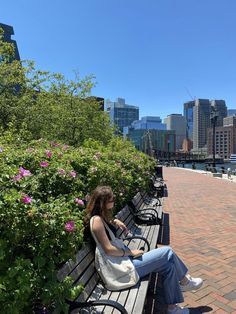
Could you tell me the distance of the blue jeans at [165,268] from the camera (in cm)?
388

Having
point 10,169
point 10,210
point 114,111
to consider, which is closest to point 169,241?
point 10,169

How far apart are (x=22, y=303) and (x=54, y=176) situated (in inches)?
88.5

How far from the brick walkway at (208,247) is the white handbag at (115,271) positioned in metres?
1.15

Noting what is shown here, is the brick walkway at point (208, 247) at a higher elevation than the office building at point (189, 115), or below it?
below

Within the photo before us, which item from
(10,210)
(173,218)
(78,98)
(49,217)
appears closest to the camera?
(10,210)

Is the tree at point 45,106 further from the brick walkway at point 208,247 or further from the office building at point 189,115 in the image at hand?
the office building at point 189,115

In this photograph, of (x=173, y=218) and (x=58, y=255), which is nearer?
(x=58, y=255)

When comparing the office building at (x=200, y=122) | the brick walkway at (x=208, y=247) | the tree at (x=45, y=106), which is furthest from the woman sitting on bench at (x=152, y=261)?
the office building at (x=200, y=122)

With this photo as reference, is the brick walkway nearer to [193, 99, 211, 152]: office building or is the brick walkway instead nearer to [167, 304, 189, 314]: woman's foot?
[167, 304, 189, 314]: woman's foot

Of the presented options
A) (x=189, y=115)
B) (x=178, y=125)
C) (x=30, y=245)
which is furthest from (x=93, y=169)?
(x=178, y=125)

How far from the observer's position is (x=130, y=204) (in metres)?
7.27

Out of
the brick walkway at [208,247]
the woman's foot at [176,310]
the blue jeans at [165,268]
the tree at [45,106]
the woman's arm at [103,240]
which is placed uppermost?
the tree at [45,106]

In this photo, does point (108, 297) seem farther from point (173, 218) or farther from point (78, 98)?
point (78, 98)

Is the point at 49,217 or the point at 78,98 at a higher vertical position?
the point at 78,98
